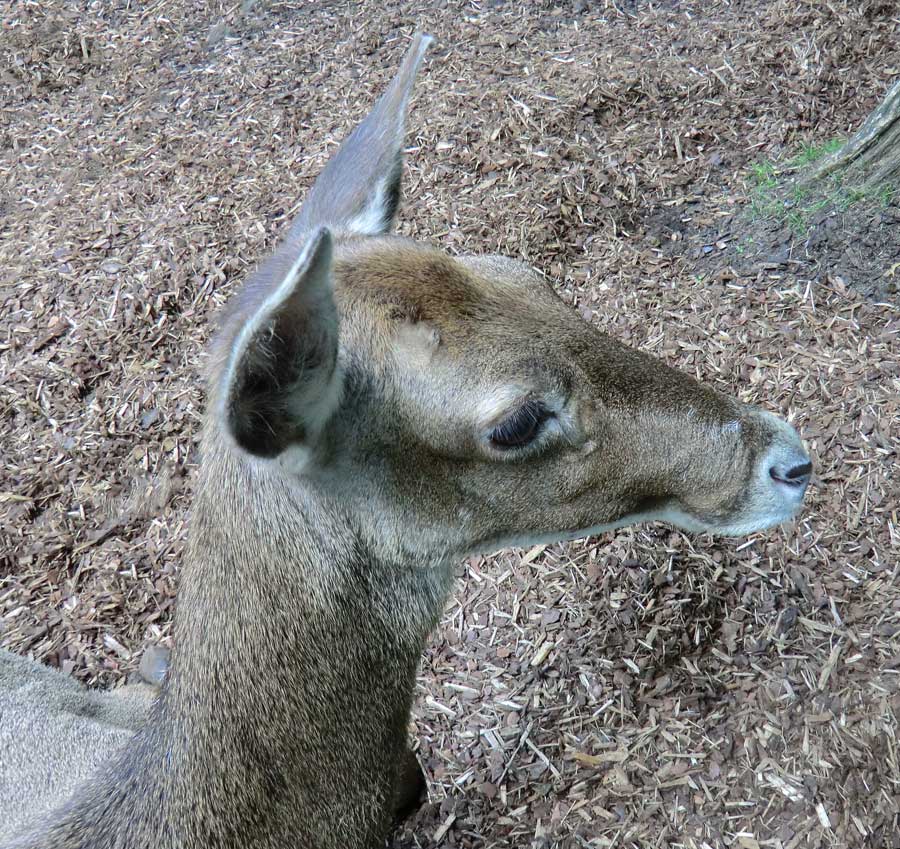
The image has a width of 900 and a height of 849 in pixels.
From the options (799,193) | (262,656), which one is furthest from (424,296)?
(799,193)

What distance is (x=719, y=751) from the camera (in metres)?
3.77

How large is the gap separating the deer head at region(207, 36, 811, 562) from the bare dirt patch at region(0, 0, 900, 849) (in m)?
1.31

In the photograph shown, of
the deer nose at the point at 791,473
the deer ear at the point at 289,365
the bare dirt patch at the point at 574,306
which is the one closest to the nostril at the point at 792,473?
the deer nose at the point at 791,473

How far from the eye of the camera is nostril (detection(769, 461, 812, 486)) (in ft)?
9.59

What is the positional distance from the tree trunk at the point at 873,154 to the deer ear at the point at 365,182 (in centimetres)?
347

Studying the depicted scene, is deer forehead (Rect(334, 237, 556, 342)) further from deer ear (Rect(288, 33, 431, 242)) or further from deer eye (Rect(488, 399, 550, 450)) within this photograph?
deer ear (Rect(288, 33, 431, 242))

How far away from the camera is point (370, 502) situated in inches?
104

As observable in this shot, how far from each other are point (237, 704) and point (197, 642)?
232mm

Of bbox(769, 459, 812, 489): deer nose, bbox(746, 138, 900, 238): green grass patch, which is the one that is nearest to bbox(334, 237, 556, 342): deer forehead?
bbox(769, 459, 812, 489): deer nose

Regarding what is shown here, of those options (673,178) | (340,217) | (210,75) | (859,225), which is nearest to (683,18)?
(673,178)

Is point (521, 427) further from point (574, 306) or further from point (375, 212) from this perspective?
point (574, 306)

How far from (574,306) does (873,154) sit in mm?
2051

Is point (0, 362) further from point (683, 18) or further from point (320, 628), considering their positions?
point (683, 18)

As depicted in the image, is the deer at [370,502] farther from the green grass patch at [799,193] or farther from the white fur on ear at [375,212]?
the green grass patch at [799,193]
